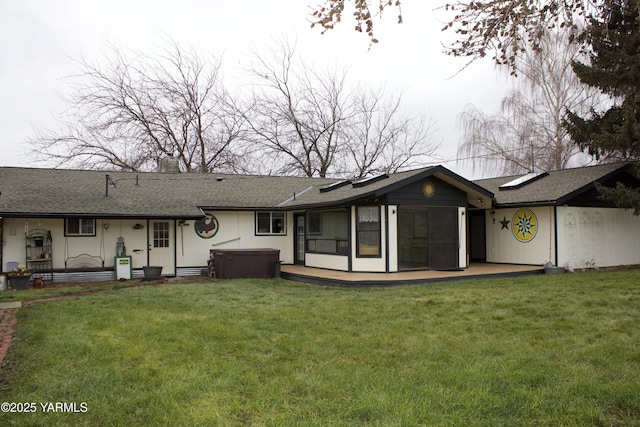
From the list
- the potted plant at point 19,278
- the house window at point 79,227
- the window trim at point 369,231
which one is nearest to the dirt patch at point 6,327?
the potted plant at point 19,278

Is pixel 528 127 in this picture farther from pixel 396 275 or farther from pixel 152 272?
pixel 152 272

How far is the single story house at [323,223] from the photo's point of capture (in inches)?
516

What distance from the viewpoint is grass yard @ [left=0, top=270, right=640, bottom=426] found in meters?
3.65

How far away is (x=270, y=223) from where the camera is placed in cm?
1636

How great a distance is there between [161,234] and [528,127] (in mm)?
18704

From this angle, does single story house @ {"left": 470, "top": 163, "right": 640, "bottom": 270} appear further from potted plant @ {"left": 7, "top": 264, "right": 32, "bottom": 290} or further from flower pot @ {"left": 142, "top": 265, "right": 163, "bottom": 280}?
potted plant @ {"left": 7, "top": 264, "right": 32, "bottom": 290}

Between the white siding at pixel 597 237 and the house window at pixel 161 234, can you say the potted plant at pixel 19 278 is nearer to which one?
the house window at pixel 161 234

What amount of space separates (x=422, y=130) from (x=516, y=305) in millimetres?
21343

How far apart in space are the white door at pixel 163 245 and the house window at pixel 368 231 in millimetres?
5896

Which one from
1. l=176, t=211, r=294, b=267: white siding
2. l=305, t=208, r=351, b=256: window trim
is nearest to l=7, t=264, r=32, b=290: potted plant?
l=176, t=211, r=294, b=267: white siding

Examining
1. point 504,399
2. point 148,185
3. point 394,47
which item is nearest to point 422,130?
point 148,185

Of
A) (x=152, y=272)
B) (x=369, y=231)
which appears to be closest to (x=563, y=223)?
(x=369, y=231)

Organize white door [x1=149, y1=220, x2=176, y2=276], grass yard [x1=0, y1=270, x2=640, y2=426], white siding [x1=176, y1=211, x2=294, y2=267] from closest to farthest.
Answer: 1. grass yard [x1=0, y1=270, x2=640, y2=426]
2. white door [x1=149, y1=220, x2=176, y2=276]
3. white siding [x1=176, y1=211, x2=294, y2=267]

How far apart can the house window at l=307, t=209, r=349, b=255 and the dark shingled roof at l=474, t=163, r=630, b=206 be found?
496 cm
